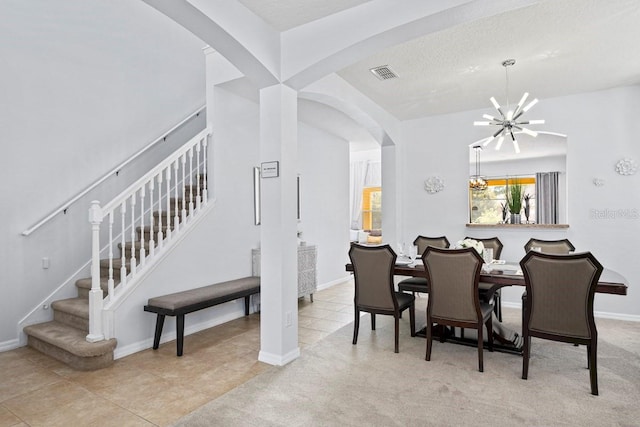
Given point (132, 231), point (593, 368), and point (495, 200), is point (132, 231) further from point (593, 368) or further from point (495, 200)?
point (495, 200)

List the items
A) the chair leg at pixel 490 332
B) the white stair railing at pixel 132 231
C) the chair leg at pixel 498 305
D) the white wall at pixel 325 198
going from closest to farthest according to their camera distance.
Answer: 1. the white stair railing at pixel 132 231
2. the chair leg at pixel 490 332
3. the chair leg at pixel 498 305
4. the white wall at pixel 325 198

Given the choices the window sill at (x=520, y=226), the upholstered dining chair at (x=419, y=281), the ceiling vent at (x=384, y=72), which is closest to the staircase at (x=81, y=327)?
the ceiling vent at (x=384, y=72)

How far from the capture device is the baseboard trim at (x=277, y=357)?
3094 millimetres

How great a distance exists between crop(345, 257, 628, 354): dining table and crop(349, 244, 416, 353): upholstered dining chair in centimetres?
17

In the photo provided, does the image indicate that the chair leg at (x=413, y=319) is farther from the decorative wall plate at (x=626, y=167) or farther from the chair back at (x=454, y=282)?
the decorative wall plate at (x=626, y=167)

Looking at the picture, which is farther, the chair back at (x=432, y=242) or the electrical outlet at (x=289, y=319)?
the chair back at (x=432, y=242)

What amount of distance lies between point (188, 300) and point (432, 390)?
89.0 inches

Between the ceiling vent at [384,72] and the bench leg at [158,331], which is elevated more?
the ceiling vent at [384,72]

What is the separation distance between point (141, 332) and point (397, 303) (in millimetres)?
2428

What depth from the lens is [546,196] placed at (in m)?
7.14

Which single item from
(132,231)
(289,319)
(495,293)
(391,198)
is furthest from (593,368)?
(132,231)

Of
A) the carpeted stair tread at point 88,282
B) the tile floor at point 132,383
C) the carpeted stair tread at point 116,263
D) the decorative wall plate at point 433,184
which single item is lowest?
the tile floor at point 132,383

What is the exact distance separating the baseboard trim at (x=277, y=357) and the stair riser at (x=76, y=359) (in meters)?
1.27

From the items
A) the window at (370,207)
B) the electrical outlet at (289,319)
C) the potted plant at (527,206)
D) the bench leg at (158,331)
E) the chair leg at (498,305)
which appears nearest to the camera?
the electrical outlet at (289,319)
